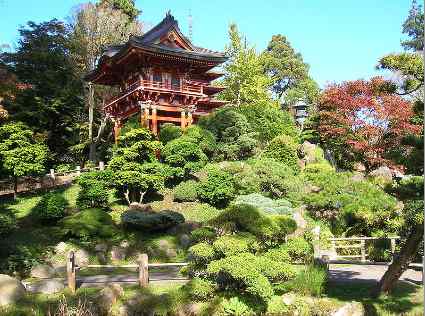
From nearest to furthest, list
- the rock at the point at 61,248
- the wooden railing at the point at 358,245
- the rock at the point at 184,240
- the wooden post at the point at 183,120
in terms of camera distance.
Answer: the wooden railing at the point at 358,245 < the rock at the point at 61,248 < the rock at the point at 184,240 < the wooden post at the point at 183,120

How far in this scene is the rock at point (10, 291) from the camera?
9.95 metres

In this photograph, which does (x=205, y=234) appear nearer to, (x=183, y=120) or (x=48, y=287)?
(x=48, y=287)

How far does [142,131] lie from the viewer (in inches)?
842

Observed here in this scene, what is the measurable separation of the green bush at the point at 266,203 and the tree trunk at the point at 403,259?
7990 mm

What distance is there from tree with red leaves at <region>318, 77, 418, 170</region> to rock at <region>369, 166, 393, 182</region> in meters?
0.46

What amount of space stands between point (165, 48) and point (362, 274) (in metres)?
18.0

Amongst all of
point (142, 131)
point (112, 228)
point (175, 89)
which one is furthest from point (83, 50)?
point (112, 228)

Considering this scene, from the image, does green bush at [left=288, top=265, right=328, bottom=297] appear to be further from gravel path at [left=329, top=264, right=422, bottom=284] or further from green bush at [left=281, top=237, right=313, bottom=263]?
gravel path at [left=329, top=264, right=422, bottom=284]

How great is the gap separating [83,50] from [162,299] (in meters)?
27.9

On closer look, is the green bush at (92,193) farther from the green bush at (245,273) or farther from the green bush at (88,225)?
the green bush at (245,273)

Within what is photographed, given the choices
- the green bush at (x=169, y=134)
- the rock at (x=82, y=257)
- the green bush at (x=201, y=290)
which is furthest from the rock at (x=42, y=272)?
the green bush at (x=169, y=134)

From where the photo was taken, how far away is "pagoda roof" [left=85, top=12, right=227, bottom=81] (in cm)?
2553

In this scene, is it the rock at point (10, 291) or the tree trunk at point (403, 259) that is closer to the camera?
the tree trunk at point (403, 259)

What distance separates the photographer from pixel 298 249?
11.1 m
